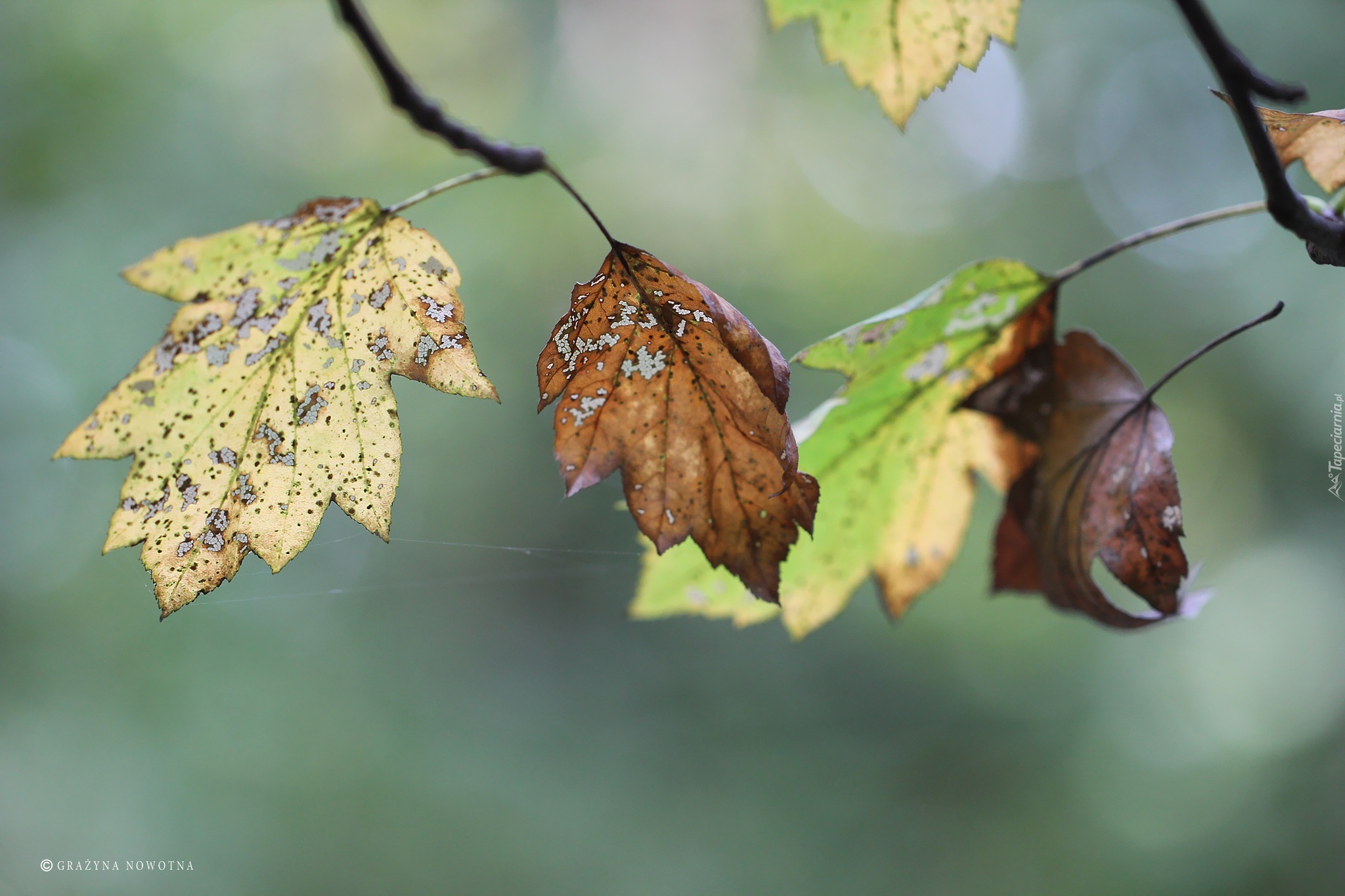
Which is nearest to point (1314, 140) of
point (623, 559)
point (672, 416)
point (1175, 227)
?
point (1175, 227)

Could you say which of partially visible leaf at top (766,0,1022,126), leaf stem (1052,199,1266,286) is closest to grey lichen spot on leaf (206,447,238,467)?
partially visible leaf at top (766,0,1022,126)

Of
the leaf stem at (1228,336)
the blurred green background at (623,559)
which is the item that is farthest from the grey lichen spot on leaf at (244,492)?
the blurred green background at (623,559)

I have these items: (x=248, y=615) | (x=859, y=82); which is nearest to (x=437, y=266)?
(x=859, y=82)

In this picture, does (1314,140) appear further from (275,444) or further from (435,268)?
(275,444)

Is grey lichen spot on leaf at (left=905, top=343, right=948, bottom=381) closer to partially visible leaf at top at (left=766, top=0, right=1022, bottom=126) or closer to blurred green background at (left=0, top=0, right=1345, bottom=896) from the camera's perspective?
partially visible leaf at top at (left=766, top=0, right=1022, bottom=126)

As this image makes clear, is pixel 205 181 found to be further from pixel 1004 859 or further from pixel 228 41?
pixel 1004 859

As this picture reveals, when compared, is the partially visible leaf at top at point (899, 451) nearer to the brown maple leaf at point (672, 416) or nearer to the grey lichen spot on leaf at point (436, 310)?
the brown maple leaf at point (672, 416)
